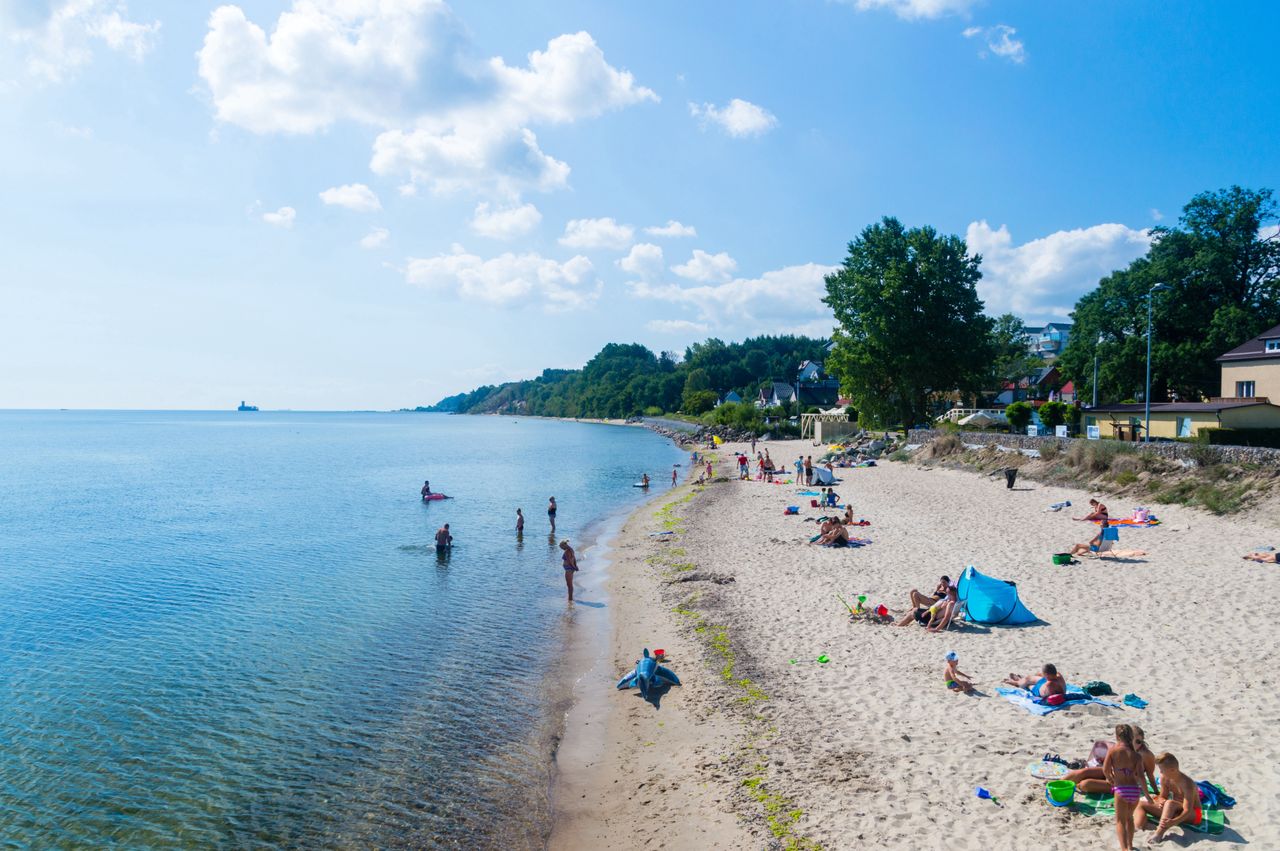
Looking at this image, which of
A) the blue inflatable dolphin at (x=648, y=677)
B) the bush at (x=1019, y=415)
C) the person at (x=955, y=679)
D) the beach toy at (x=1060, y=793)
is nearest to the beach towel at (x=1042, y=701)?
the person at (x=955, y=679)

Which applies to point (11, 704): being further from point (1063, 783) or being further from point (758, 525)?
point (758, 525)

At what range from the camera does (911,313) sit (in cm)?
5506

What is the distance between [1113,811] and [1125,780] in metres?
0.52

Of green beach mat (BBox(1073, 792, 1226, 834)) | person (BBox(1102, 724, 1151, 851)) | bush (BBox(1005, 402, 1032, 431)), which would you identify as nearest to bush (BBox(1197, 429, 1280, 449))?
bush (BBox(1005, 402, 1032, 431))

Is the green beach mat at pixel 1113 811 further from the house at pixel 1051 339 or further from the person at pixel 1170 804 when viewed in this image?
the house at pixel 1051 339

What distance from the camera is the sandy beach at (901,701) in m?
8.33

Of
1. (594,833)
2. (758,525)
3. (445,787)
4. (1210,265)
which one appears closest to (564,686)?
(445,787)

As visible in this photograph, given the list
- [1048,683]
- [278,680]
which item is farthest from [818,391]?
[1048,683]

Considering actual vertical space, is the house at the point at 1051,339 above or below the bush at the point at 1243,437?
above

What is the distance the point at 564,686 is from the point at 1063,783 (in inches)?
342

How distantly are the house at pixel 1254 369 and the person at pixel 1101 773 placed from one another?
1503 inches

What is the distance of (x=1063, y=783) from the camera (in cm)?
812

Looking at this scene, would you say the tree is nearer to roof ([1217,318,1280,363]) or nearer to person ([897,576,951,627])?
roof ([1217,318,1280,363])

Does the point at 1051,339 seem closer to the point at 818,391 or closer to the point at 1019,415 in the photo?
the point at 818,391
